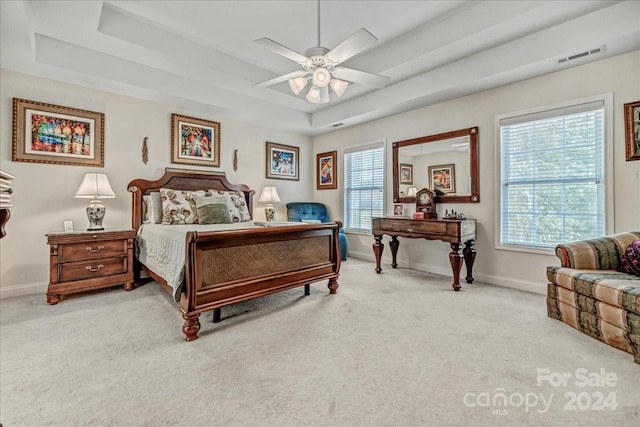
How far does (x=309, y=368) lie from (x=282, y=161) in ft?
14.7

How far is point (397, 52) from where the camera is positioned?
3.62 metres

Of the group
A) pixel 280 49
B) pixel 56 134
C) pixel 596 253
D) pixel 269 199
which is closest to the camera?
pixel 280 49

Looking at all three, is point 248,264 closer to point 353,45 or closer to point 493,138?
point 353,45

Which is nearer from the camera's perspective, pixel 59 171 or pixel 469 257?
pixel 59 171

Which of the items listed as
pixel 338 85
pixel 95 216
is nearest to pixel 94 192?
pixel 95 216

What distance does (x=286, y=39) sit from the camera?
355 cm

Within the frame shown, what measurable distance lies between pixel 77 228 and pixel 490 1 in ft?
17.4

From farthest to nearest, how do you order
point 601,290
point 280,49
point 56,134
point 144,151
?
point 144,151 → point 56,134 → point 280,49 → point 601,290

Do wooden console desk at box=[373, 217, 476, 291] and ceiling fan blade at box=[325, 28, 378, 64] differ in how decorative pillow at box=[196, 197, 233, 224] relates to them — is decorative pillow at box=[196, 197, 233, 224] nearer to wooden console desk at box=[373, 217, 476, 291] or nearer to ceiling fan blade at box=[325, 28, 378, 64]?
wooden console desk at box=[373, 217, 476, 291]

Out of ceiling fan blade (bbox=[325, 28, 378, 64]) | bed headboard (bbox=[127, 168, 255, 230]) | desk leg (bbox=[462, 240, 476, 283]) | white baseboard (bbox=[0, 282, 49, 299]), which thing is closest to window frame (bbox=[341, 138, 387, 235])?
desk leg (bbox=[462, 240, 476, 283])

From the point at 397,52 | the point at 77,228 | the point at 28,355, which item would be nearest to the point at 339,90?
the point at 397,52

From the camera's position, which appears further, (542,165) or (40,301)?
(542,165)

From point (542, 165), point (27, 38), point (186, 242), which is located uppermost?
point (27, 38)

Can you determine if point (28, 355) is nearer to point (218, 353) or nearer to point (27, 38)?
point (218, 353)
